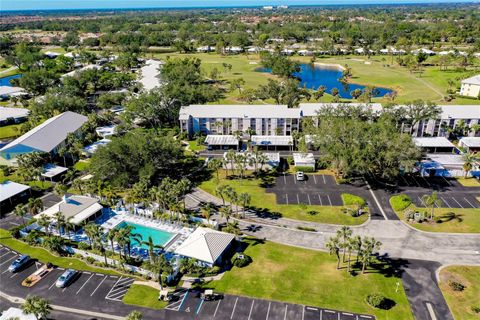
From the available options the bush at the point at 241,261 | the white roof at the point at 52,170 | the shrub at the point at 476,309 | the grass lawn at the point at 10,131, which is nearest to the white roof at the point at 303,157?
the bush at the point at 241,261

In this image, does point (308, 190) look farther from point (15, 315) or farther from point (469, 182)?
point (15, 315)

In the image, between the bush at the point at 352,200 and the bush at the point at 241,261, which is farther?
the bush at the point at 352,200

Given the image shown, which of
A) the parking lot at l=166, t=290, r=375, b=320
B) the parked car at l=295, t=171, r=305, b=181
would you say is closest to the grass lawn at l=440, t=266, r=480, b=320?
the parking lot at l=166, t=290, r=375, b=320

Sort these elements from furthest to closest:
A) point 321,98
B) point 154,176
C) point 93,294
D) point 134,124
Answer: point 321,98, point 134,124, point 154,176, point 93,294

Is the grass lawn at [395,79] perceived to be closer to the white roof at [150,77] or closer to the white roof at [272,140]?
the white roof at [150,77]

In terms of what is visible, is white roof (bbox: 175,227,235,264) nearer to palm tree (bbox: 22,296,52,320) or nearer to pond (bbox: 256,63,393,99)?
palm tree (bbox: 22,296,52,320)

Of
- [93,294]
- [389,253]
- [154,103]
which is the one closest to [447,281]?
[389,253]

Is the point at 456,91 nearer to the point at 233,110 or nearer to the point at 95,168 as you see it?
the point at 233,110
